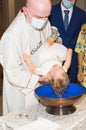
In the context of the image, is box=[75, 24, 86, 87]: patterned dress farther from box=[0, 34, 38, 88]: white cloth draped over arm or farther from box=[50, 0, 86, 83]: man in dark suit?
box=[0, 34, 38, 88]: white cloth draped over arm

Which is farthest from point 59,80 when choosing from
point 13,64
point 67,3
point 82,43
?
point 67,3

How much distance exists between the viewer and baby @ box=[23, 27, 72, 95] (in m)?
1.38

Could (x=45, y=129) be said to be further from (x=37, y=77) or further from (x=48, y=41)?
(x=48, y=41)

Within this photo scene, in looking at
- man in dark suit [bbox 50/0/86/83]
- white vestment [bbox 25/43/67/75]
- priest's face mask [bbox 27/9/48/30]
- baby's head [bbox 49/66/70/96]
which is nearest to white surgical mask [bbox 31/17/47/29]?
priest's face mask [bbox 27/9/48/30]

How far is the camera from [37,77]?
152 centimetres

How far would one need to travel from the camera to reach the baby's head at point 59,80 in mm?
1376

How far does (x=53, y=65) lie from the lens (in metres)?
1.45

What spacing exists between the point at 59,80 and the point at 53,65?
0.11 m

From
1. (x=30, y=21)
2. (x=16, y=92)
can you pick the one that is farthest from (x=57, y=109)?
(x=30, y=21)

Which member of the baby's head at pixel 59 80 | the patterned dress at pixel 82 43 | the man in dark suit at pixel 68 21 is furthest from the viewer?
the man in dark suit at pixel 68 21

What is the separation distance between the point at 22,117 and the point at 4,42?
41 cm

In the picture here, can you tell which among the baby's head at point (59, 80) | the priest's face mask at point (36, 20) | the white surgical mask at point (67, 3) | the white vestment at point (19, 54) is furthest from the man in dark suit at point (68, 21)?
the baby's head at point (59, 80)

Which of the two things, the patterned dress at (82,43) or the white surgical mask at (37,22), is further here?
the patterned dress at (82,43)

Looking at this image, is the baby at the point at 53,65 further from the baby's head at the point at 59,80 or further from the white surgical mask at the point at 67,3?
the white surgical mask at the point at 67,3
